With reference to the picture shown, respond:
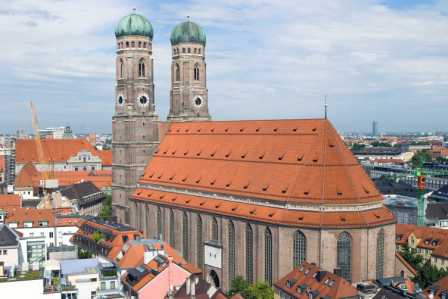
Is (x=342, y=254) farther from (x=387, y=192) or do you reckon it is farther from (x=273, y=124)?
(x=387, y=192)

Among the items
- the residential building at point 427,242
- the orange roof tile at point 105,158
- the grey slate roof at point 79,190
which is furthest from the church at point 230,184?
the orange roof tile at point 105,158

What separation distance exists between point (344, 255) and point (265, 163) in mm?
18671

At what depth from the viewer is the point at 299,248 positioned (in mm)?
73562

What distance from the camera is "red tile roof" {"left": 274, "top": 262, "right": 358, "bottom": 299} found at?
60.8 m

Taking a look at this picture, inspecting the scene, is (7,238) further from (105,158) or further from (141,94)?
(105,158)

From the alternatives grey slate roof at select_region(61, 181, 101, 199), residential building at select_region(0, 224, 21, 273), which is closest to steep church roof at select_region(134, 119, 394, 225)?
residential building at select_region(0, 224, 21, 273)

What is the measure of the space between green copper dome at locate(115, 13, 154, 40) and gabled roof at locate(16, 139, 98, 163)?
271 ft

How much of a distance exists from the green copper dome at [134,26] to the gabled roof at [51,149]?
271 feet

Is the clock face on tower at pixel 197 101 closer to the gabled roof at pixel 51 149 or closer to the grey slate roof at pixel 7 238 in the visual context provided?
the grey slate roof at pixel 7 238

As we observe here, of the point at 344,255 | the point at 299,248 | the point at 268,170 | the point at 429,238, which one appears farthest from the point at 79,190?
the point at 344,255

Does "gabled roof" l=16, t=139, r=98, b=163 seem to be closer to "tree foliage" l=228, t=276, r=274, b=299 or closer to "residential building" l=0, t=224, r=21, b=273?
"residential building" l=0, t=224, r=21, b=273

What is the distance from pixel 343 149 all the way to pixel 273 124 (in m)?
13.4

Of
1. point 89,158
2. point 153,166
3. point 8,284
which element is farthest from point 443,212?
point 89,158

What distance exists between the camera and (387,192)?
141 metres
